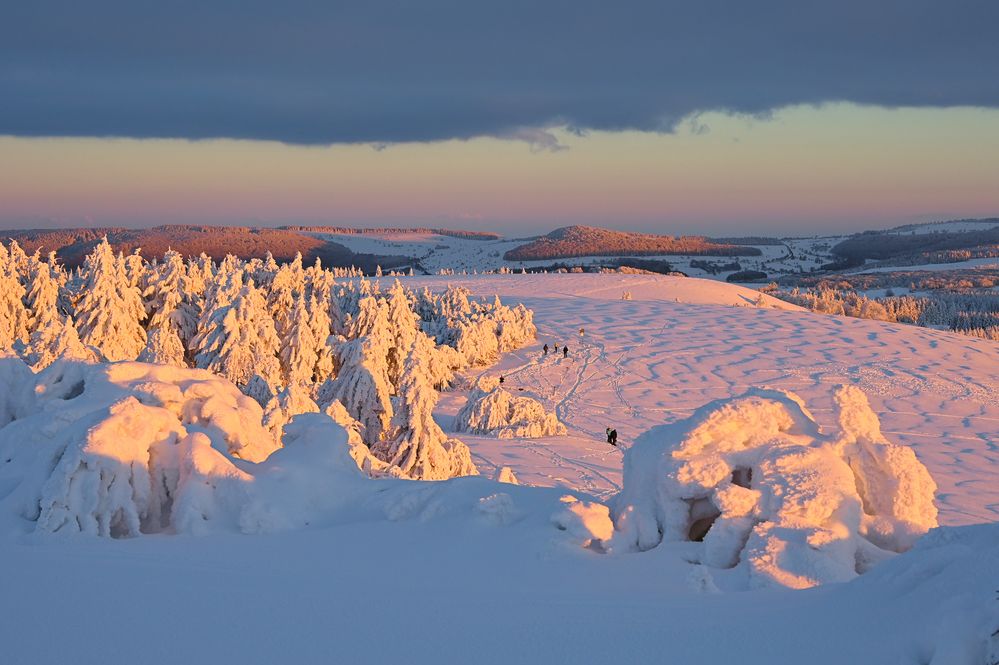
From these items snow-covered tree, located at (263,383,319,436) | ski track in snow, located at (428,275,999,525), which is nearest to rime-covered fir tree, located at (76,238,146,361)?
ski track in snow, located at (428,275,999,525)

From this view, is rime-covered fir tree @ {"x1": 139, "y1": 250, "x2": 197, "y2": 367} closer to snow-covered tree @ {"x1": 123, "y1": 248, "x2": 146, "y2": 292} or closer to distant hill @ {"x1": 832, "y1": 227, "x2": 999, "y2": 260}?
snow-covered tree @ {"x1": 123, "y1": 248, "x2": 146, "y2": 292}

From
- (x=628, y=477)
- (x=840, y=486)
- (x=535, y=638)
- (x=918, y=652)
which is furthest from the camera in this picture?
(x=628, y=477)

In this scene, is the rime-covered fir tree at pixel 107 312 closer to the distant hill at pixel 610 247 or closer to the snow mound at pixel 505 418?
the snow mound at pixel 505 418

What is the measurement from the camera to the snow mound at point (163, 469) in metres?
7.26

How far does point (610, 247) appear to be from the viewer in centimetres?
16925

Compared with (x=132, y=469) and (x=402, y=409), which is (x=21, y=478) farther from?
(x=402, y=409)

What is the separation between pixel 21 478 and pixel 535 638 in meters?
5.81

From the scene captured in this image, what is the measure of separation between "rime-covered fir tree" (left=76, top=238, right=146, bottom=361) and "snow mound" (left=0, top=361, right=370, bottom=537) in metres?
20.0

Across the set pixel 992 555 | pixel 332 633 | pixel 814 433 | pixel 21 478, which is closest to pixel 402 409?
pixel 21 478

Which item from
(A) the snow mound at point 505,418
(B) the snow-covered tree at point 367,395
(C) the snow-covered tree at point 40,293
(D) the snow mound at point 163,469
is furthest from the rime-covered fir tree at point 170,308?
(D) the snow mound at point 163,469

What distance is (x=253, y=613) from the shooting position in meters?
5.43

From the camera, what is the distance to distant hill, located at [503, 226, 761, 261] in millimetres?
160375

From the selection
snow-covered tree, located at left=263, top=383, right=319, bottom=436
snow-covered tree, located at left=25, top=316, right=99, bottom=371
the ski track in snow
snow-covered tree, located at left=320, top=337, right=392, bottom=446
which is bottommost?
the ski track in snow

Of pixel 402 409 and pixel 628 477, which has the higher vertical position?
pixel 628 477
